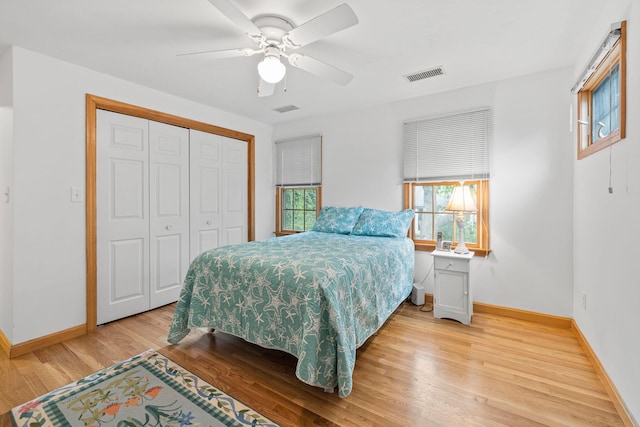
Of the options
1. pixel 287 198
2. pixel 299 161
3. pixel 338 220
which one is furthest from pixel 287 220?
pixel 338 220

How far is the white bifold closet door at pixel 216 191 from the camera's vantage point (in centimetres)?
356

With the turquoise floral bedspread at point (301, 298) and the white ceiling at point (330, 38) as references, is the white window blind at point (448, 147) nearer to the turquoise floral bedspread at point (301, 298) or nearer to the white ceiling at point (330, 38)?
the white ceiling at point (330, 38)

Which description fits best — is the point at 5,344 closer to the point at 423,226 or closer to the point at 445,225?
the point at 423,226

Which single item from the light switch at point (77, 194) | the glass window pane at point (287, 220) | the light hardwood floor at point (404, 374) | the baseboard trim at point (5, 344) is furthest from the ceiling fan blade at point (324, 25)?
the baseboard trim at point (5, 344)

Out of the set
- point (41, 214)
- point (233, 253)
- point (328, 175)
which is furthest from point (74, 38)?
point (328, 175)

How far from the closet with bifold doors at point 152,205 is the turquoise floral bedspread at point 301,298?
41.1 inches

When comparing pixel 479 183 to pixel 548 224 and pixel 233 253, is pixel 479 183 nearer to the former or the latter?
pixel 548 224

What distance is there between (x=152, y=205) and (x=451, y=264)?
3.10 metres

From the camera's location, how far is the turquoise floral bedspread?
1.67m

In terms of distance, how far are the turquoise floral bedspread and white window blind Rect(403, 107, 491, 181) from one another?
1.17m

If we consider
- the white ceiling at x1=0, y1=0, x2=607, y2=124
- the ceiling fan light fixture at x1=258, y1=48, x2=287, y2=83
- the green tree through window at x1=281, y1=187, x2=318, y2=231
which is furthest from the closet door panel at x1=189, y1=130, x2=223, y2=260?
the ceiling fan light fixture at x1=258, y1=48, x2=287, y2=83

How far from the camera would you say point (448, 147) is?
315 centimetres

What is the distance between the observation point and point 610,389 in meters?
1.72

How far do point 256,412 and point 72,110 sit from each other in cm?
282
